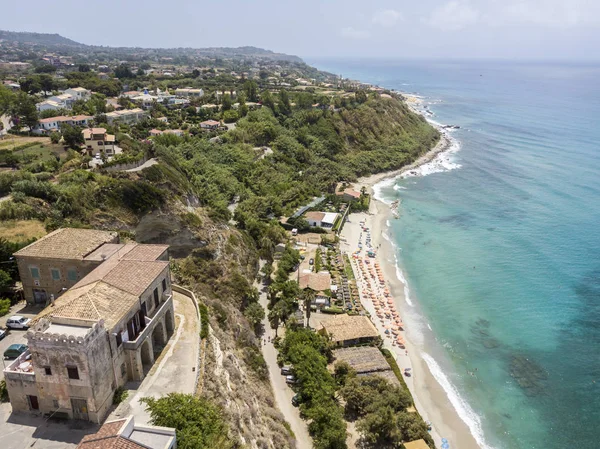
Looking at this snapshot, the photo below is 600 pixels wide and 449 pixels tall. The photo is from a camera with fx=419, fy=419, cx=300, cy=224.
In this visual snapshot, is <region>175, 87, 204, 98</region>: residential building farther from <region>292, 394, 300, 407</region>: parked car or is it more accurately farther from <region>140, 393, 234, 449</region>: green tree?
<region>140, 393, 234, 449</region>: green tree

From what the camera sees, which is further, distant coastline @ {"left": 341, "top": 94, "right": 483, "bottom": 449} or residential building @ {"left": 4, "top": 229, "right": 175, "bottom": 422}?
distant coastline @ {"left": 341, "top": 94, "right": 483, "bottom": 449}

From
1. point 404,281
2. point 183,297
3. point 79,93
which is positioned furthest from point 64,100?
point 404,281

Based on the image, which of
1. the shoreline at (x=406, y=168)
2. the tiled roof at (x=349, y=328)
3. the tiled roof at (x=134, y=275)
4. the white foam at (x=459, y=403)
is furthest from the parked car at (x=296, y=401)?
the shoreline at (x=406, y=168)

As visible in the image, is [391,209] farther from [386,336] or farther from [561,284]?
[386,336]

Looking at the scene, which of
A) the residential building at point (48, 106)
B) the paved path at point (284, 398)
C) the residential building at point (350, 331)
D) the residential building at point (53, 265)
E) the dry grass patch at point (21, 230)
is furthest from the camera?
the residential building at point (48, 106)

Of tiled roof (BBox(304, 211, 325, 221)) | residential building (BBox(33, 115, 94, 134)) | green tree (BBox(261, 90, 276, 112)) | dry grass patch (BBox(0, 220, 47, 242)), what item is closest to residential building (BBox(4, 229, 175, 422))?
dry grass patch (BBox(0, 220, 47, 242))

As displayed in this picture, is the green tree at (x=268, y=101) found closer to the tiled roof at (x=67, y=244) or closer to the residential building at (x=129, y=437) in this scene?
the tiled roof at (x=67, y=244)
